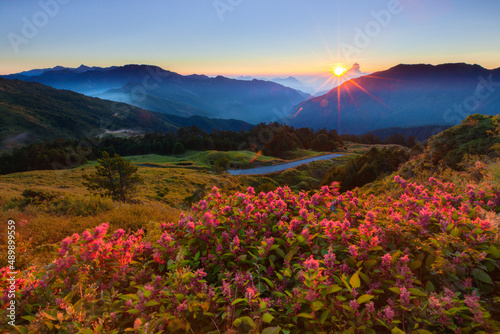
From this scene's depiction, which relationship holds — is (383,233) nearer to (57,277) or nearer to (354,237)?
(354,237)

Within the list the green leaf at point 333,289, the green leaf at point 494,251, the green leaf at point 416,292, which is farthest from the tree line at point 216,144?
the green leaf at point 333,289

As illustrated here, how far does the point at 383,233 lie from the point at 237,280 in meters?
1.83

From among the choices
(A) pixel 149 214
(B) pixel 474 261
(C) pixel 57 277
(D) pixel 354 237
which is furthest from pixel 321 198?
(A) pixel 149 214

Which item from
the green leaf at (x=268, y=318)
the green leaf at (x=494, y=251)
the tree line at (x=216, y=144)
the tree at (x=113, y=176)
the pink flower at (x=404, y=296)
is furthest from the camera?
the tree line at (x=216, y=144)

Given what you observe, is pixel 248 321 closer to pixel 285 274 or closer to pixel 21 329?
pixel 285 274

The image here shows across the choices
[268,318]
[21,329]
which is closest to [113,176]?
[21,329]

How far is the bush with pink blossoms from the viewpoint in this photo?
201 centimetres

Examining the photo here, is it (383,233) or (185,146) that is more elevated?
(383,233)

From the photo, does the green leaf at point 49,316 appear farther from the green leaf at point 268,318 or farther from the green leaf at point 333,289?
the green leaf at point 333,289

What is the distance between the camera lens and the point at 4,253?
513cm

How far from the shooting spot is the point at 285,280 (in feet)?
8.48

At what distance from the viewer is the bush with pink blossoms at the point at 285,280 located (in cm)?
201

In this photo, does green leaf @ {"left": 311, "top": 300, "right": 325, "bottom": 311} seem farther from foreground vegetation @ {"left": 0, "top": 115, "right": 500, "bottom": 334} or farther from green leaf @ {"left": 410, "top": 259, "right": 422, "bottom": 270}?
green leaf @ {"left": 410, "top": 259, "right": 422, "bottom": 270}

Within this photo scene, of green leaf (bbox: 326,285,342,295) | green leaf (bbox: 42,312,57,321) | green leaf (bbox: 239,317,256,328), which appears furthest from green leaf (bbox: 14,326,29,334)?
green leaf (bbox: 326,285,342,295)
